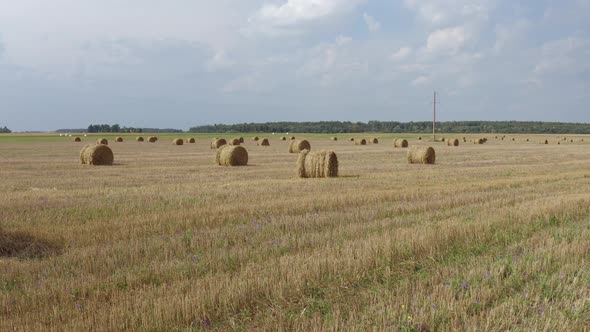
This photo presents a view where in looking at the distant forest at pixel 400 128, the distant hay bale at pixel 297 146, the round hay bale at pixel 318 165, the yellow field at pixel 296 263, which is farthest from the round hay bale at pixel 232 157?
the distant forest at pixel 400 128

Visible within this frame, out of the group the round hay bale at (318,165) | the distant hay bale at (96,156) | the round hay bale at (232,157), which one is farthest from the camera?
the distant hay bale at (96,156)

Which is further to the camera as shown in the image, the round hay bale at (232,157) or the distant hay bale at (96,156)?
the distant hay bale at (96,156)

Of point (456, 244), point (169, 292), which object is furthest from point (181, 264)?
point (456, 244)

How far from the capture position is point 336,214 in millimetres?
9547

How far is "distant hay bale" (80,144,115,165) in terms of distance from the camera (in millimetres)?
24938

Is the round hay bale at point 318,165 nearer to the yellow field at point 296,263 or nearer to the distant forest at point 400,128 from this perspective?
the yellow field at point 296,263

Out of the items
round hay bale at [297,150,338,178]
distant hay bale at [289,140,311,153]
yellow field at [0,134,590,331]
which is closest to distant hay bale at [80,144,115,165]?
round hay bale at [297,150,338,178]

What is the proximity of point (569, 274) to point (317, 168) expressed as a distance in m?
13.1

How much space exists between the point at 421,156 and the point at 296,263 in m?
21.2

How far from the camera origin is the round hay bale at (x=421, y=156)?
25750 mm

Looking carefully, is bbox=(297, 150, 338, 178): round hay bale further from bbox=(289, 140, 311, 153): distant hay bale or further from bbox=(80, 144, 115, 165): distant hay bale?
bbox=(289, 140, 311, 153): distant hay bale

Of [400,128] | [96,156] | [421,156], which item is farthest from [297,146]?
[400,128]

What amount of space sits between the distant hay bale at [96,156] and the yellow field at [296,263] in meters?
14.0

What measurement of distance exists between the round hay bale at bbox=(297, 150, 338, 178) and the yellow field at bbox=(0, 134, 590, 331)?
6.41m
